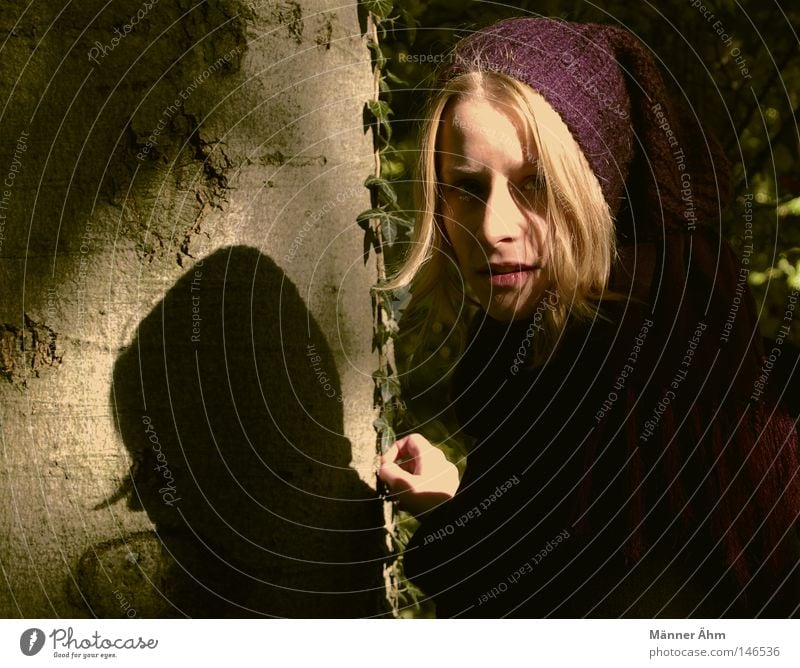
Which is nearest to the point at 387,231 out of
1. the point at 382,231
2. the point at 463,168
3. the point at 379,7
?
the point at 382,231

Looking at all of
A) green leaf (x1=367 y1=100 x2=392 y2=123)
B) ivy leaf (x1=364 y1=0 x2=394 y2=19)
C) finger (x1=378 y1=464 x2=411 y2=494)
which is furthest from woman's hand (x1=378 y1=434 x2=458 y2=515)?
ivy leaf (x1=364 y1=0 x2=394 y2=19)

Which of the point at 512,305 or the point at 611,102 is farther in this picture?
the point at 512,305

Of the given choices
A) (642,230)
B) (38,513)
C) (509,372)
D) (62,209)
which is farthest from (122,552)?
(642,230)

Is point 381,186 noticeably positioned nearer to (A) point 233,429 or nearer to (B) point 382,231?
(B) point 382,231

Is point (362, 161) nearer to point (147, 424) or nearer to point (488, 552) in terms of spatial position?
point (147, 424)

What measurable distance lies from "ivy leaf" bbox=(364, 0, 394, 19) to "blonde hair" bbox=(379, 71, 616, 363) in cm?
13

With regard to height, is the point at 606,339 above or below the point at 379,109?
below

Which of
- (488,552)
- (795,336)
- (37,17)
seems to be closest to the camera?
(37,17)

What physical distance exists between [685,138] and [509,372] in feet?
1.31

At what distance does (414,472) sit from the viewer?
1123mm

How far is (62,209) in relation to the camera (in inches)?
41.4

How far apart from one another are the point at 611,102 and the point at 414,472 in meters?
0.55

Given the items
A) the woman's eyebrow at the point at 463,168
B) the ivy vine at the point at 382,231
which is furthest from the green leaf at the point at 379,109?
the woman's eyebrow at the point at 463,168

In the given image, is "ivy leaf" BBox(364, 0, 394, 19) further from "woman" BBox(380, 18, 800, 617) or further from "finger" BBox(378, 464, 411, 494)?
"finger" BBox(378, 464, 411, 494)
